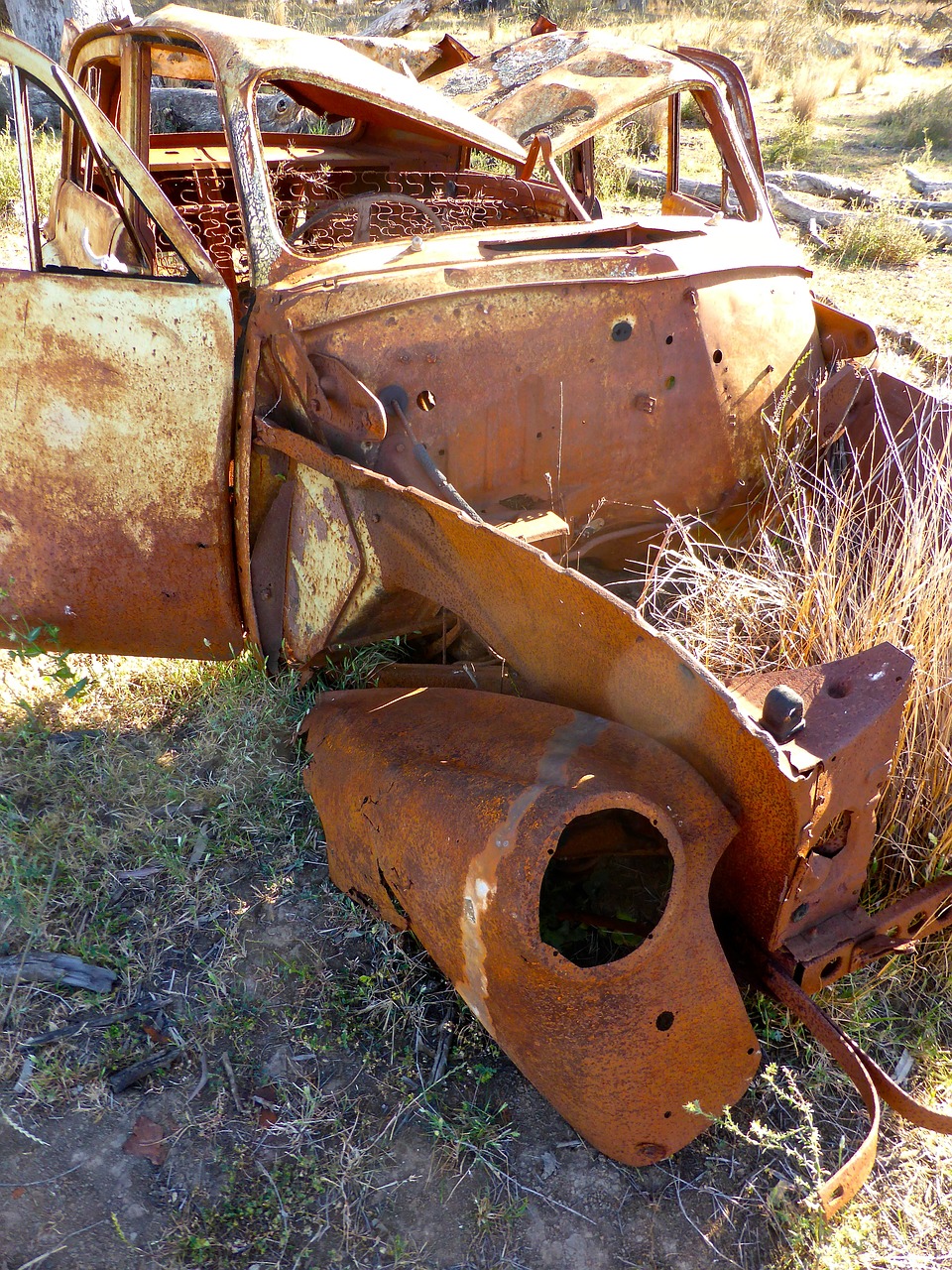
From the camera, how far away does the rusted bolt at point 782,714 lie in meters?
1.82

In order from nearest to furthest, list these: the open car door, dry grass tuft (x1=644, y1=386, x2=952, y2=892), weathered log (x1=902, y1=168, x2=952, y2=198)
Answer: the open car door < dry grass tuft (x1=644, y1=386, x2=952, y2=892) < weathered log (x1=902, y1=168, x2=952, y2=198)

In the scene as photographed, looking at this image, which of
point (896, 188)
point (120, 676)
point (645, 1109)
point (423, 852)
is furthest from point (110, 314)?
point (896, 188)

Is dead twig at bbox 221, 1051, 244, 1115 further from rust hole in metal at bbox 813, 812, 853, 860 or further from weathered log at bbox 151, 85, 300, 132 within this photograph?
weathered log at bbox 151, 85, 300, 132

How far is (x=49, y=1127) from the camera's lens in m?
1.96

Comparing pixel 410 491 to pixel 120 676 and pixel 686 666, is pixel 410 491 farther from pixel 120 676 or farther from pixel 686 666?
pixel 120 676

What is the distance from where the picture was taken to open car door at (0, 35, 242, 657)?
2.38m

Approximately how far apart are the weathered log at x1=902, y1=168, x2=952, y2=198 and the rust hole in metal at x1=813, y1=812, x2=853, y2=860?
907 centimetres

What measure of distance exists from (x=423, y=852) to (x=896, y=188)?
381 inches

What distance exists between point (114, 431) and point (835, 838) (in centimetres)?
206

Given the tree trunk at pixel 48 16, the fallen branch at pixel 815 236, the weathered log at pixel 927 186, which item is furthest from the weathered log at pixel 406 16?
the weathered log at pixel 927 186

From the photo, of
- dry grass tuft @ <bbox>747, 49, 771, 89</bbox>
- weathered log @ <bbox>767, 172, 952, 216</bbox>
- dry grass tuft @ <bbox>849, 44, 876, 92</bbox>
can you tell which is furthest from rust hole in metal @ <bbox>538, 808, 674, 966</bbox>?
dry grass tuft @ <bbox>849, 44, 876, 92</bbox>

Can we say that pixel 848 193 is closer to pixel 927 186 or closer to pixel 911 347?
pixel 927 186

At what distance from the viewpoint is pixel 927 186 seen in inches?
354

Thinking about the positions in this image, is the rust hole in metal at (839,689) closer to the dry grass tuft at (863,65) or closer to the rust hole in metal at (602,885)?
the rust hole in metal at (602,885)
